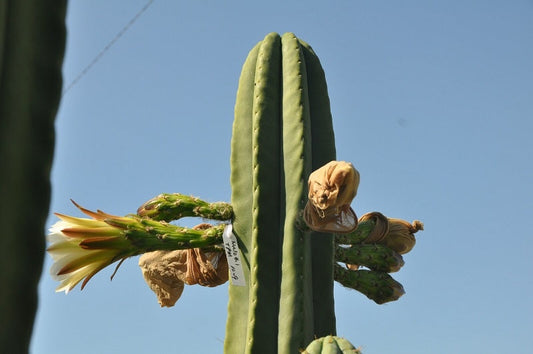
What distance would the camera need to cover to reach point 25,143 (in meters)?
1.12

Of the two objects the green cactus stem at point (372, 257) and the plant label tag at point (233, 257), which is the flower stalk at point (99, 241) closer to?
the plant label tag at point (233, 257)

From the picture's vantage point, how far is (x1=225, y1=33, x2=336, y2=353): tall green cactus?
13.5ft

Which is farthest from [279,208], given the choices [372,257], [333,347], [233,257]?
[333,347]

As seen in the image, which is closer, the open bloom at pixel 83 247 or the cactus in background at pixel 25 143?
the cactus in background at pixel 25 143

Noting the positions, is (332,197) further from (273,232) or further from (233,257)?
(233,257)

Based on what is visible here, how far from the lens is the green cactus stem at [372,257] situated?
4824mm

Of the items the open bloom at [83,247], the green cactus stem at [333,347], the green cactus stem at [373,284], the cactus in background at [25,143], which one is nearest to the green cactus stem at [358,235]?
the green cactus stem at [373,284]

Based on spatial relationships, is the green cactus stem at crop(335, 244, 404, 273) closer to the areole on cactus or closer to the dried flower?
the areole on cactus

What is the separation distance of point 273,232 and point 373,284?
84 centimetres

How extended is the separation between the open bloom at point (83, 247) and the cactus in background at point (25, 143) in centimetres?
299

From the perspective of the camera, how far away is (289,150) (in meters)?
4.39

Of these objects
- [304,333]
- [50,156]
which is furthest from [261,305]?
[50,156]

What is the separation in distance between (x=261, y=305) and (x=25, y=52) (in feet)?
10.2

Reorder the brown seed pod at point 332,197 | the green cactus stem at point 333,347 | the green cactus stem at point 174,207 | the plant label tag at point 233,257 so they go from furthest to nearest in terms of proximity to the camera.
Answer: the green cactus stem at point 174,207
the plant label tag at point 233,257
the brown seed pod at point 332,197
the green cactus stem at point 333,347
